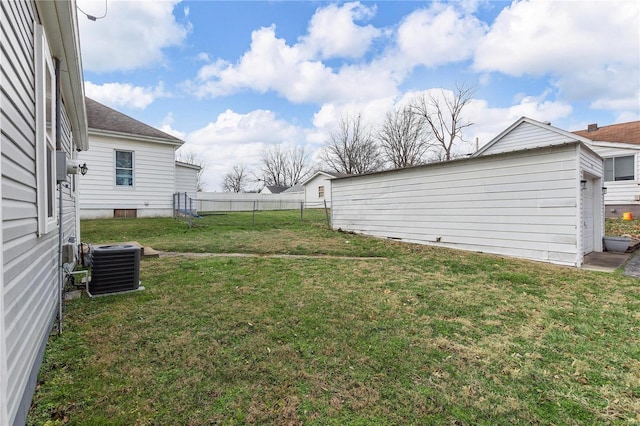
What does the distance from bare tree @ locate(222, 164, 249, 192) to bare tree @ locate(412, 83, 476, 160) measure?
121ft

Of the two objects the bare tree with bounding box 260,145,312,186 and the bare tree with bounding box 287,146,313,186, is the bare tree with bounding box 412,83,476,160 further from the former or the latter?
the bare tree with bounding box 260,145,312,186

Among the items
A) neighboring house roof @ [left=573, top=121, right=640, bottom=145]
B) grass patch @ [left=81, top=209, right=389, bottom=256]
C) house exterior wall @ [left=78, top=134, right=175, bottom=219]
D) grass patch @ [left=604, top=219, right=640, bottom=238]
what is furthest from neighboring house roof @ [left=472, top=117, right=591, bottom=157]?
house exterior wall @ [left=78, top=134, right=175, bottom=219]

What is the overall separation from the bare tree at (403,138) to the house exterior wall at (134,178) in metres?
25.0

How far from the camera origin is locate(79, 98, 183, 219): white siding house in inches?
468

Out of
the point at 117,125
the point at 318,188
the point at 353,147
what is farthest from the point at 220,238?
the point at 353,147

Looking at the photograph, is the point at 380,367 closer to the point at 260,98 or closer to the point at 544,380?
the point at 544,380

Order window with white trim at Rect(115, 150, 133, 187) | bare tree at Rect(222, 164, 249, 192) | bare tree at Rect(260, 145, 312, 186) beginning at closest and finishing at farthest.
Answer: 1. window with white trim at Rect(115, 150, 133, 187)
2. bare tree at Rect(260, 145, 312, 186)
3. bare tree at Rect(222, 164, 249, 192)

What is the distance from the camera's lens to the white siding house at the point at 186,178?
15.3 m

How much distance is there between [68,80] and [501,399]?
Answer: 237 inches

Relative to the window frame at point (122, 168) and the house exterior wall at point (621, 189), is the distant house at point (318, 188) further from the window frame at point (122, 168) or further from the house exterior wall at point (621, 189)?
the house exterior wall at point (621, 189)

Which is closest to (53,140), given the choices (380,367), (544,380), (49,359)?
(49,359)

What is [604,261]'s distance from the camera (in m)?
6.89

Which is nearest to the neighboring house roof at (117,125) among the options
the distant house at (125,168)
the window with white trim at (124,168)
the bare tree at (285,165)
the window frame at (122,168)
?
the distant house at (125,168)

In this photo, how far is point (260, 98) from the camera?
21.5m
